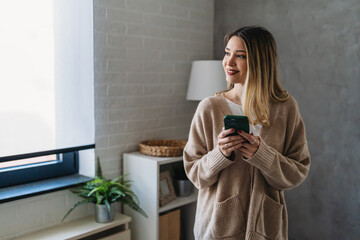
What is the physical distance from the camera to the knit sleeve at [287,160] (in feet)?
4.62

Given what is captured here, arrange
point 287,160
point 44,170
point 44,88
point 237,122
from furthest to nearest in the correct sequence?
point 44,170
point 44,88
point 287,160
point 237,122

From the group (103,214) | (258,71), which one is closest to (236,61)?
(258,71)

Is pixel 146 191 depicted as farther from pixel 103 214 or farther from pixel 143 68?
pixel 143 68

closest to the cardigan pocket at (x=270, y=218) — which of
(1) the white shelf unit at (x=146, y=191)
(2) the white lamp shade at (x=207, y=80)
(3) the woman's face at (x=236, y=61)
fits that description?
(3) the woman's face at (x=236, y=61)

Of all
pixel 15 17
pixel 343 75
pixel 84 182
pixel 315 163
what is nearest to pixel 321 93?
pixel 343 75

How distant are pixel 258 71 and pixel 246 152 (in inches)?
12.2

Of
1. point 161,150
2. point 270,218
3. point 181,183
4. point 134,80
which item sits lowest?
point 181,183

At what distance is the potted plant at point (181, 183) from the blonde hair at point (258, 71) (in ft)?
Result: 3.95

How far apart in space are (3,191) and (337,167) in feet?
6.33

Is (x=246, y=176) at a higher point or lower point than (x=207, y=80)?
lower

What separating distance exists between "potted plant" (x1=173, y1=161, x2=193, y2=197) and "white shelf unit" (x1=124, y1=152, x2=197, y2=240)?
0.05 meters

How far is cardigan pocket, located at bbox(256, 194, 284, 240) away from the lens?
152cm

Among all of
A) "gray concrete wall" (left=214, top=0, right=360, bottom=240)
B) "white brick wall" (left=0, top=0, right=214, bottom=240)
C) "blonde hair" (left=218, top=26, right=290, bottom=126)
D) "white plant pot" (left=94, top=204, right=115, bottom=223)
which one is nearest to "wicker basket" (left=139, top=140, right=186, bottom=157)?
"white brick wall" (left=0, top=0, right=214, bottom=240)

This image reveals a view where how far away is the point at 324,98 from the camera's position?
7.98ft
